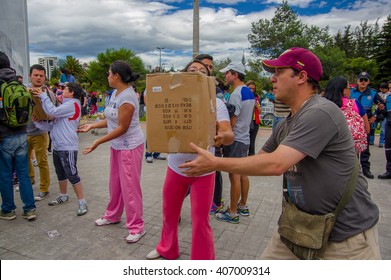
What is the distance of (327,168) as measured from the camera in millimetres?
1744

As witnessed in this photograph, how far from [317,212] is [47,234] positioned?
3.30 meters

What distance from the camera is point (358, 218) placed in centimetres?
178

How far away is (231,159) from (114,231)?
2727 millimetres

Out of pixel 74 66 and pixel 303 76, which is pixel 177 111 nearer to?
pixel 303 76

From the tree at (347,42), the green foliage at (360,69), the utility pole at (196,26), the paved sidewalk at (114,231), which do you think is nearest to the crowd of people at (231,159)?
the paved sidewalk at (114,231)

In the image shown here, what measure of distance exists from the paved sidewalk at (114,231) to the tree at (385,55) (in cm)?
3964

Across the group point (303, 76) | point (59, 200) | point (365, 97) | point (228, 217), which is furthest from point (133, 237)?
point (365, 97)

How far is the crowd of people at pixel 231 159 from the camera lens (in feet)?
5.54

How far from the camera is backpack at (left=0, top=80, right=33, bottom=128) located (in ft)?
12.6

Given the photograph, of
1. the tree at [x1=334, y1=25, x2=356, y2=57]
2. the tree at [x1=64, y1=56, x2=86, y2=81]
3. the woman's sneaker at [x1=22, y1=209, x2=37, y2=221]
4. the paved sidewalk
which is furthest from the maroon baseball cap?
the tree at [x1=64, y1=56, x2=86, y2=81]

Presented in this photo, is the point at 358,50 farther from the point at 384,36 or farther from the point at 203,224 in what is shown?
the point at 203,224

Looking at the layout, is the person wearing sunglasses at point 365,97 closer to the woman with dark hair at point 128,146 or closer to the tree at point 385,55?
the woman with dark hair at point 128,146

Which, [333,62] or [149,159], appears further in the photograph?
[333,62]
